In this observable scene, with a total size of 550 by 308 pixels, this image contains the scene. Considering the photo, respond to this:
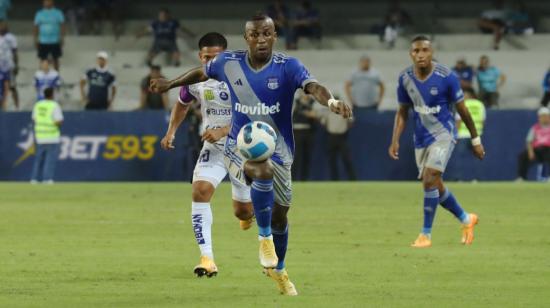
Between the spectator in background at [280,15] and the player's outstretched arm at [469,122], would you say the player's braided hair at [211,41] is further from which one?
the spectator in background at [280,15]

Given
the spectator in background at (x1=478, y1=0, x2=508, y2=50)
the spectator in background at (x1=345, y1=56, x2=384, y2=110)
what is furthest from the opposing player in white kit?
the spectator in background at (x1=478, y1=0, x2=508, y2=50)

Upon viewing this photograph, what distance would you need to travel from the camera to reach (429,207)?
16.0 metres

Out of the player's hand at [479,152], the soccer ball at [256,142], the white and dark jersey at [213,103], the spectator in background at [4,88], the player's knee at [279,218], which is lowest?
Answer: the spectator in background at [4,88]

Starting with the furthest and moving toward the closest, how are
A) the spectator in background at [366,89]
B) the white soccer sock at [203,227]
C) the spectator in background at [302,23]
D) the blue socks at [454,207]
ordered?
the spectator in background at [302,23] → the spectator in background at [366,89] → the blue socks at [454,207] → the white soccer sock at [203,227]

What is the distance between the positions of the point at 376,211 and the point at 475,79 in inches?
511

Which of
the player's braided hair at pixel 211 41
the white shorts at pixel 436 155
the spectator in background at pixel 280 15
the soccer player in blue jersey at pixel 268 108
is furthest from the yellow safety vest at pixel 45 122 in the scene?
the soccer player in blue jersey at pixel 268 108

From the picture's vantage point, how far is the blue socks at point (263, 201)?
10651mm

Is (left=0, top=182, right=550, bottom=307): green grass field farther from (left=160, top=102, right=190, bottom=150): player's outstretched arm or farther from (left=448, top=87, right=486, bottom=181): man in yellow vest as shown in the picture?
(left=448, top=87, right=486, bottom=181): man in yellow vest

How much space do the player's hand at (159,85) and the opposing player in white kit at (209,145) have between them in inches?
63.2

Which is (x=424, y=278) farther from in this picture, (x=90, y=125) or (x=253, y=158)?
(x=90, y=125)

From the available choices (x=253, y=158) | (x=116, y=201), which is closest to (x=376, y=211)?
(x=116, y=201)

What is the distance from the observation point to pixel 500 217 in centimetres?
2008

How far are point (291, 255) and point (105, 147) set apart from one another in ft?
56.5

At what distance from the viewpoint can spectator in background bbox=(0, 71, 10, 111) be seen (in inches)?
1316
